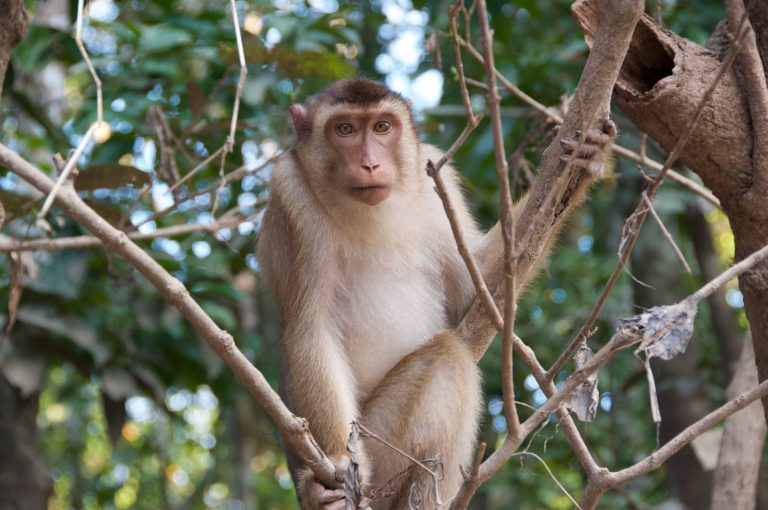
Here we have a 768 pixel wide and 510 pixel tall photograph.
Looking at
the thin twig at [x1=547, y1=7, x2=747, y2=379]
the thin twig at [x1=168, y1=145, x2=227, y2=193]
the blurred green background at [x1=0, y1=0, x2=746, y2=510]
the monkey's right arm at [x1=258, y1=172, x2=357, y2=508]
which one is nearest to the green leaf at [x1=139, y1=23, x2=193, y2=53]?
the blurred green background at [x1=0, y1=0, x2=746, y2=510]

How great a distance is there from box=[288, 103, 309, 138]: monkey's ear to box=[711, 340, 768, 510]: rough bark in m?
2.93

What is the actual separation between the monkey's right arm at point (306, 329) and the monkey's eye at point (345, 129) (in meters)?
0.40

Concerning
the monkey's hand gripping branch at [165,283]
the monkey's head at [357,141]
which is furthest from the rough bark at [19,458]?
the monkey's hand gripping branch at [165,283]

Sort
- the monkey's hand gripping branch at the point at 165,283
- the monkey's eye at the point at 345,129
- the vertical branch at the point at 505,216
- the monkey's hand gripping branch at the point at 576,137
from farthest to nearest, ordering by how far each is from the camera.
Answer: the monkey's eye at the point at 345,129, the monkey's hand gripping branch at the point at 576,137, the monkey's hand gripping branch at the point at 165,283, the vertical branch at the point at 505,216

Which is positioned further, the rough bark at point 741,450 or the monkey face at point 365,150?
the rough bark at point 741,450

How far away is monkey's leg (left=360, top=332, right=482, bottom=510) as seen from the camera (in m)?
4.80

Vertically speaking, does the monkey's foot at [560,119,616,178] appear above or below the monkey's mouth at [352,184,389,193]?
above

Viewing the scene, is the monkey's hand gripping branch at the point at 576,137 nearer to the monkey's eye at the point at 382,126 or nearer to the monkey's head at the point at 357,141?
the monkey's head at the point at 357,141

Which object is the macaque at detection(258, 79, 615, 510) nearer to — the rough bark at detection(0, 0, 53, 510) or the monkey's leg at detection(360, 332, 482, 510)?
the monkey's leg at detection(360, 332, 482, 510)

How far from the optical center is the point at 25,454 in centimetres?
729

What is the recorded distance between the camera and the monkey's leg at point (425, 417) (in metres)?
4.80

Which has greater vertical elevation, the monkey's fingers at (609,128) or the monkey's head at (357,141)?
the monkey's fingers at (609,128)

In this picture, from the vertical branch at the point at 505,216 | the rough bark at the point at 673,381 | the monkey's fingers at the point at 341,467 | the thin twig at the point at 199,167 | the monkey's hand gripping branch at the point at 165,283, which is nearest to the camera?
the vertical branch at the point at 505,216

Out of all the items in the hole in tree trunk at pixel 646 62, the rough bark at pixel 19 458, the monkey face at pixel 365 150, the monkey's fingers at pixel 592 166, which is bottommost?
the rough bark at pixel 19 458
